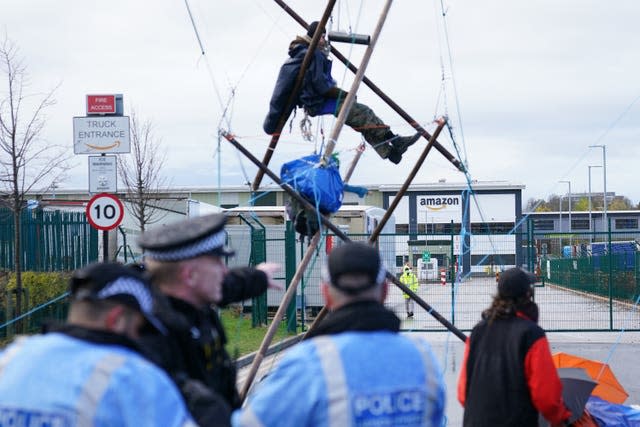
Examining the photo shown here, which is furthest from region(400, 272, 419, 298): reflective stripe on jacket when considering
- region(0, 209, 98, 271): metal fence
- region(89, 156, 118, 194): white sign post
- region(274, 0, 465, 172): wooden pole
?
region(274, 0, 465, 172): wooden pole

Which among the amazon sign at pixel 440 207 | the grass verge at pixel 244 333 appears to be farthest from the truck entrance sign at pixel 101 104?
the amazon sign at pixel 440 207

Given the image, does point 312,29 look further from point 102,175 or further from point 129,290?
point 102,175

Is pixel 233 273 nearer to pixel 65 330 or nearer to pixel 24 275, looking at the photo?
pixel 65 330

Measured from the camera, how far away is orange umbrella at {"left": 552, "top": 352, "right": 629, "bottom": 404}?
6.78 metres

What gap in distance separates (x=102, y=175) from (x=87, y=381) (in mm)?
12945

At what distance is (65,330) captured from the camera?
271 centimetres

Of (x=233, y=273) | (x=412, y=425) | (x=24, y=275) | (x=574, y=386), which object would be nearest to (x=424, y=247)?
(x=24, y=275)

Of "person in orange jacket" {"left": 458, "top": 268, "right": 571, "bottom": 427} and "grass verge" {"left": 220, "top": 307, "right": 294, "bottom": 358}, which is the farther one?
"grass verge" {"left": 220, "top": 307, "right": 294, "bottom": 358}

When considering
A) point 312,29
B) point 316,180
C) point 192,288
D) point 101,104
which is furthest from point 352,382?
point 101,104

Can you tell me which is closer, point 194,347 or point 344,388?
point 344,388

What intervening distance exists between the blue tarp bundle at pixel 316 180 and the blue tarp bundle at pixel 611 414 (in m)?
2.36

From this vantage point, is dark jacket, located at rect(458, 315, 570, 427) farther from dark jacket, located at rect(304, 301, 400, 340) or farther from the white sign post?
Answer: the white sign post

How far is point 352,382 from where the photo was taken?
3066 mm

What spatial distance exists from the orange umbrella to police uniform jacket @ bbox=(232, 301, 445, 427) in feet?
12.4
